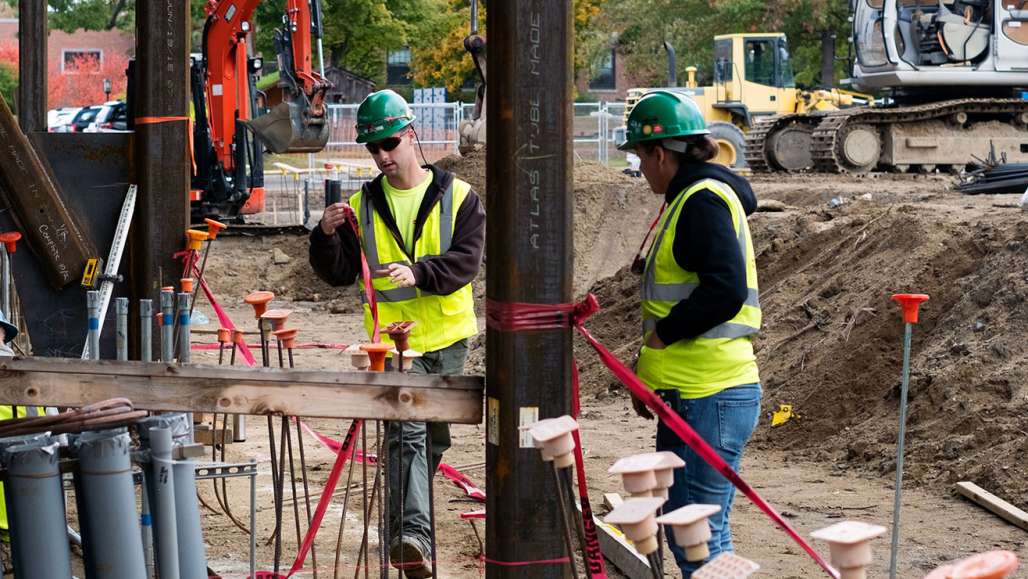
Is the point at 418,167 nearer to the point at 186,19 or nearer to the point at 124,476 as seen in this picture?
the point at 186,19

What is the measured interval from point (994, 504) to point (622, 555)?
246cm

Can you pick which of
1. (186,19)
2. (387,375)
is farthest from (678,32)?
(387,375)

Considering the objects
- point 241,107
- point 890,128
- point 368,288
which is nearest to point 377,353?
point 368,288

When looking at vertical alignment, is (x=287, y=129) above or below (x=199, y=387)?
above

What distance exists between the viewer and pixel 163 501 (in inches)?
162

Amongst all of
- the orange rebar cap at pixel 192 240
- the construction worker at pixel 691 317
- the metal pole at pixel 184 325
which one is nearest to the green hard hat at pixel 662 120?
the construction worker at pixel 691 317

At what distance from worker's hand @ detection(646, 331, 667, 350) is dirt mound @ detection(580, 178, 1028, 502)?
3977mm

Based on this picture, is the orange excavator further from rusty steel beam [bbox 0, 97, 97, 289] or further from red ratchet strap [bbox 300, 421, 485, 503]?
red ratchet strap [bbox 300, 421, 485, 503]

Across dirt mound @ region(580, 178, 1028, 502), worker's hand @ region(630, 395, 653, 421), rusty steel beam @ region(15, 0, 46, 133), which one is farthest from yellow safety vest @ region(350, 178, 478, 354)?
rusty steel beam @ region(15, 0, 46, 133)

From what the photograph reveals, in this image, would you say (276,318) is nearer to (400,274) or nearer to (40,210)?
(400,274)

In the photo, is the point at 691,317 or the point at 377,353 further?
the point at 377,353

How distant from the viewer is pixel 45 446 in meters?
3.89

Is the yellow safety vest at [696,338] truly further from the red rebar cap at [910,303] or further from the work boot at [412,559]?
the work boot at [412,559]

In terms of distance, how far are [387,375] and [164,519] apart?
771mm
